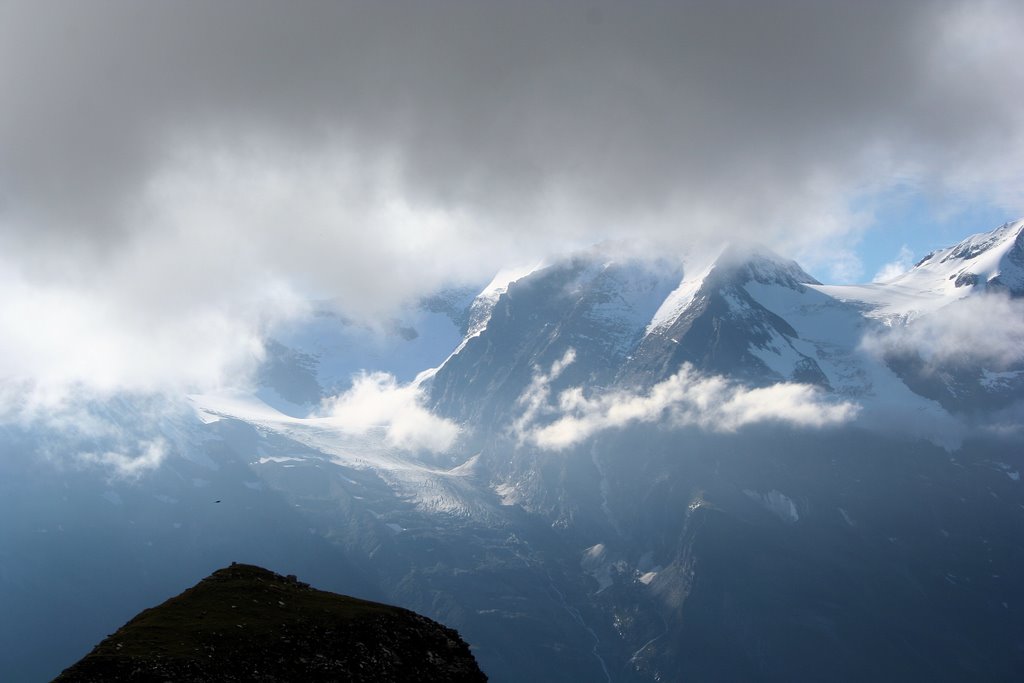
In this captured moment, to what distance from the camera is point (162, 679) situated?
66.9 m

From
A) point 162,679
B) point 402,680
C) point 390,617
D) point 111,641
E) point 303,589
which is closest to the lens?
point 162,679

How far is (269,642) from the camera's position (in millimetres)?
76875

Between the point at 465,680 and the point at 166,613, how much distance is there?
1047 inches

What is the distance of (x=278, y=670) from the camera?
73812mm

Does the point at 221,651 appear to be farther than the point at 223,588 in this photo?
No

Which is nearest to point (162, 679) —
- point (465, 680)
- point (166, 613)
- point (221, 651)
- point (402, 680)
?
point (221, 651)

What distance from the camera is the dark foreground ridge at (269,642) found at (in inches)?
2726

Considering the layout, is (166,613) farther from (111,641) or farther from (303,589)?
(303,589)

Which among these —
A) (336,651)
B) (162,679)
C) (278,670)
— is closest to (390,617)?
(336,651)

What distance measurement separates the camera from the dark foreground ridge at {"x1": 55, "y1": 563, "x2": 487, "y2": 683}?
69250mm

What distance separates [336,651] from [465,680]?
39.0 feet

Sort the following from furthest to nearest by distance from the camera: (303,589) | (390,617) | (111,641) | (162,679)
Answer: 1. (303,589)
2. (390,617)
3. (111,641)
4. (162,679)

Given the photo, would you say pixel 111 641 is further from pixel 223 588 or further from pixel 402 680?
pixel 402 680

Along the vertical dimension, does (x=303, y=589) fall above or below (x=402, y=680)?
above
